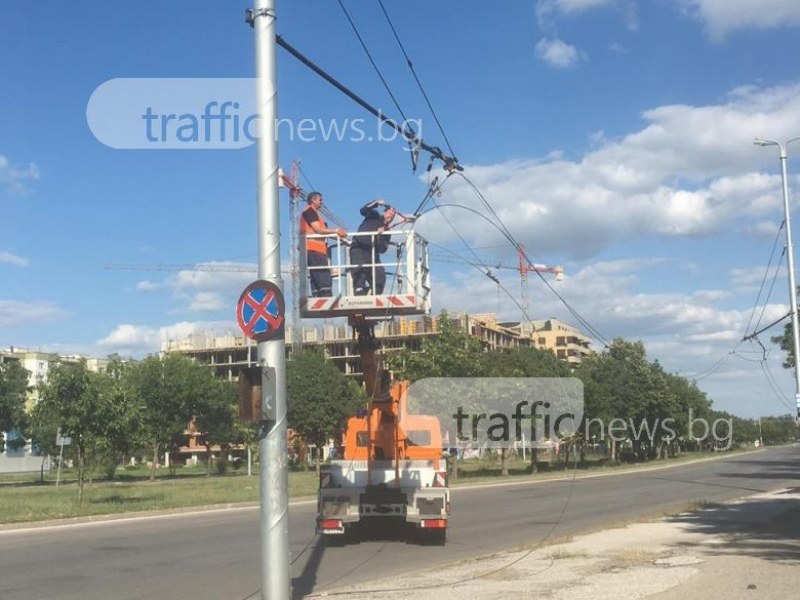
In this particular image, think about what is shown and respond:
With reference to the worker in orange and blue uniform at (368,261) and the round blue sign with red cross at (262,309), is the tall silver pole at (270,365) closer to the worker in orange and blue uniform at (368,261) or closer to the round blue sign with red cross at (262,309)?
the round blue sign with red cross at (262,309)

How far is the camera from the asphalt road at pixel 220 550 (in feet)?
38.2

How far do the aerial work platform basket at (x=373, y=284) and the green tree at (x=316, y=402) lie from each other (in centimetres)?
4958

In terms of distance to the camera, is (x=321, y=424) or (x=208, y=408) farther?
(x=208, y=408)

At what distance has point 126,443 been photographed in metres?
28.0

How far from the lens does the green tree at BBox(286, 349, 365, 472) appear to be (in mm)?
62625

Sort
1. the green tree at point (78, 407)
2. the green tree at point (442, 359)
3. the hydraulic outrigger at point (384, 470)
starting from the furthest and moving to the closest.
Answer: the green tree at point (442, 359) → the green tree at point (78, 407) → the hydraulic outrigger at point (384, 470)

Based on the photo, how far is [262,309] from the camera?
8.58m

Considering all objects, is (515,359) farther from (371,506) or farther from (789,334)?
(371,506)

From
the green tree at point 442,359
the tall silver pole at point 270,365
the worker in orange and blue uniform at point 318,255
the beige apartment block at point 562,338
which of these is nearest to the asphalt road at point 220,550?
the tall silver pole at point 270,365

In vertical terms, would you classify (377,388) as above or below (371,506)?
above

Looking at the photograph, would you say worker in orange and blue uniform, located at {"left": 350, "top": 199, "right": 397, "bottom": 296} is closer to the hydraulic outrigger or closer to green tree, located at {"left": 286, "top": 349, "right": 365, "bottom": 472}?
the hydraulic outrigger

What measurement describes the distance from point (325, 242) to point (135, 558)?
6635mm


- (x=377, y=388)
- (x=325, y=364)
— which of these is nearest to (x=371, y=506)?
(x=377, y=388)

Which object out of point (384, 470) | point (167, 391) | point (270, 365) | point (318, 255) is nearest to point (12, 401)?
point (167, 391)
